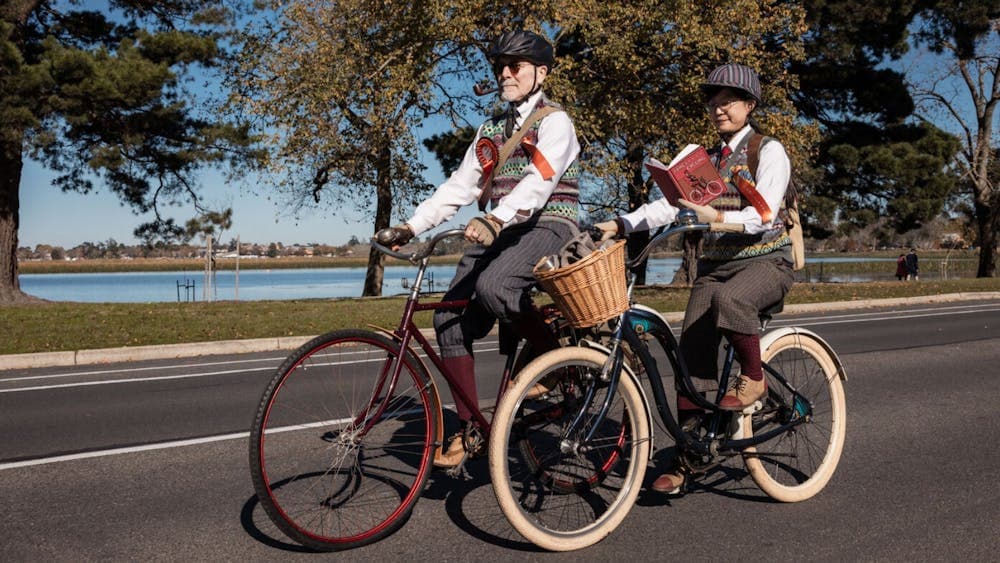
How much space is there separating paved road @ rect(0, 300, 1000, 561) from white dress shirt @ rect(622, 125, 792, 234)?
1.29 m

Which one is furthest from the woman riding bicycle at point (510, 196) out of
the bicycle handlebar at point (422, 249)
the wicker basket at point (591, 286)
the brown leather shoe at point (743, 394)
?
the brown leather shoe at point (743, 394)

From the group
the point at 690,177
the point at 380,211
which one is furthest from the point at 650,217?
the point at 380,211

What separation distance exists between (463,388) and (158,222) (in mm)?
24160

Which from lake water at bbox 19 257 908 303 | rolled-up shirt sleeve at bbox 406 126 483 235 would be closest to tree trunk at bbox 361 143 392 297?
lake water at bbox 19 257 908 303

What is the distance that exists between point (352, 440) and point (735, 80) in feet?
7.23

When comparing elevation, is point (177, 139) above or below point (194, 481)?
above

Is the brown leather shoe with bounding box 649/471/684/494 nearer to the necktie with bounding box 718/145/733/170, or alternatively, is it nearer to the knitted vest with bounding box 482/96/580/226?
the knitted vest with bounding box 482/96/580/226

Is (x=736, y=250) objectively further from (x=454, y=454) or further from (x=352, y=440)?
(x=352, y=440)

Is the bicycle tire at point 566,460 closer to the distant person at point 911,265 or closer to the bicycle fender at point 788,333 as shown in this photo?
the bicycle fender at point 788,333

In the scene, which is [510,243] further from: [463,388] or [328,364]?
[328,364]

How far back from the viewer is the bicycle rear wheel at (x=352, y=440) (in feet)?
10.7

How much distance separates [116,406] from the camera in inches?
280

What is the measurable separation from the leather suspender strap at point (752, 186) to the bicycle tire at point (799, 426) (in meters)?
0.70

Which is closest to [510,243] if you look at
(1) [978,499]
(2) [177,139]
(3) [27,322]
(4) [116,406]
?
(1) [978,499]
